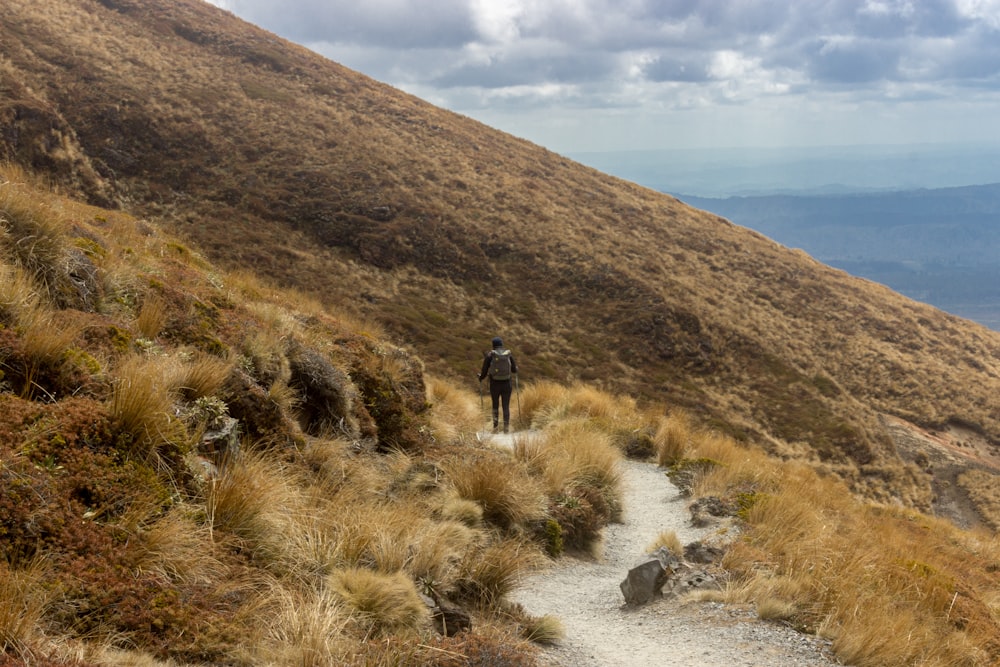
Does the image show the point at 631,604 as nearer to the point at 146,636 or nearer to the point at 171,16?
the point at 146,636

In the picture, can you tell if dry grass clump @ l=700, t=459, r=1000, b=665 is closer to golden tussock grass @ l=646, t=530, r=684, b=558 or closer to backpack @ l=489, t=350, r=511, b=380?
golden tussock grass @ l=646, t=530, r=684, b=558

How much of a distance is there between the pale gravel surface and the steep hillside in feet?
61.3

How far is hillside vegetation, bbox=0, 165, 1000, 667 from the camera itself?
3658 mm

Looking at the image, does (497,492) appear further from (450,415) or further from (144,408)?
(450,415)

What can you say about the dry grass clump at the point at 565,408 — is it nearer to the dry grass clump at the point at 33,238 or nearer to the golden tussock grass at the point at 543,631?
the golden tussock grass at the point at 543,631

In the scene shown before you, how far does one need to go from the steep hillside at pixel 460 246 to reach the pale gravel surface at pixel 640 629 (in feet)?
61.3

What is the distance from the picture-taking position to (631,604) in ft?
20.9

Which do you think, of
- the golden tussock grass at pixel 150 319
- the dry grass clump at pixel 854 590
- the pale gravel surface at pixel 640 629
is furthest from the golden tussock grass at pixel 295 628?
the dry grass clump at pixel 854 590

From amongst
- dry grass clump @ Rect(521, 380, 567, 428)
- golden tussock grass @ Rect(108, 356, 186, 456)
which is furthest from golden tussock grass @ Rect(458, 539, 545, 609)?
dry grass clump @ Rect(521, 380, 567, 428)

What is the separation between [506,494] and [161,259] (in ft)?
20.5

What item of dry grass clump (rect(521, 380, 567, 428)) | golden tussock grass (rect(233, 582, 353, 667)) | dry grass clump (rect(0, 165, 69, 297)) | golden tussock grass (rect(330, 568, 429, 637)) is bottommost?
dry grass clump (rect(521, 380, 567, 428))

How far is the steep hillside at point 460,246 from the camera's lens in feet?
99.3

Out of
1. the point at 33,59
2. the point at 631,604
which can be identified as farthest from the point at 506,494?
the point at 33,59

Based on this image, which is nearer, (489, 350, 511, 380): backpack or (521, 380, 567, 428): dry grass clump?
(489, 350, 511, 380): backpack
